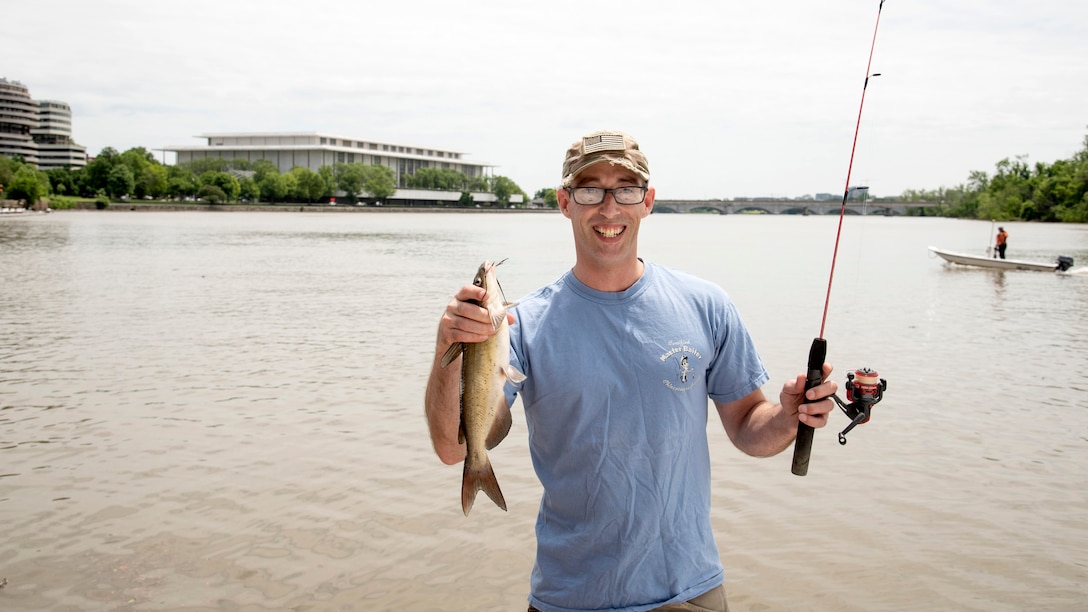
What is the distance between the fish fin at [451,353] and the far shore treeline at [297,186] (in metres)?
103

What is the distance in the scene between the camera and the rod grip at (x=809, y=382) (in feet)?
10.6

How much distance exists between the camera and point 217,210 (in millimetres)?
123062

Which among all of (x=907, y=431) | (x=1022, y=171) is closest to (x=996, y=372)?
(x=907, y=431)

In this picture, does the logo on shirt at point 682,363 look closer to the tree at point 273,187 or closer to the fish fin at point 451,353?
the fish fin at point 451,353

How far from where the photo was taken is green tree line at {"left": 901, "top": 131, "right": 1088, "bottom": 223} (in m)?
104

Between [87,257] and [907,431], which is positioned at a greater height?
[907,431]

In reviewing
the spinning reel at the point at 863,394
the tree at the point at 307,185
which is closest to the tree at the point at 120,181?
the tree at the point at 307,185

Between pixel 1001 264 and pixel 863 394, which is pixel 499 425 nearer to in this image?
pixel 863 394

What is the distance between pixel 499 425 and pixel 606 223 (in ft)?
2.87

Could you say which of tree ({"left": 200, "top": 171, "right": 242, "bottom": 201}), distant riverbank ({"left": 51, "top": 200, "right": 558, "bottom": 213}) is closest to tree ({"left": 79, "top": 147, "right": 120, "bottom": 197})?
distant riverbank ({"left": 51, "top": 200, "right": 558, "bottom": 213})

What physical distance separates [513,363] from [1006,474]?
25.1 feet

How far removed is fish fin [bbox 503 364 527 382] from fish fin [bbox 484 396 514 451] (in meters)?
0.13

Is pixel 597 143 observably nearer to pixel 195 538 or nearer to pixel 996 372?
pixel 195 538

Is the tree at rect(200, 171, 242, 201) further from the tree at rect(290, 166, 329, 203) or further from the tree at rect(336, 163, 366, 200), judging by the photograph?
the tree at rect(336, 163, 366, 200)
